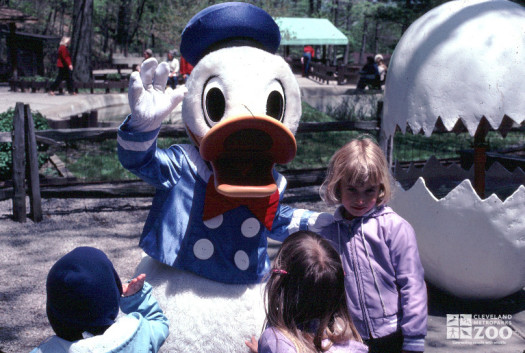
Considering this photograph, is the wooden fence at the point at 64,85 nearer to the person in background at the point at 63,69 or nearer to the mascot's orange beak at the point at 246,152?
the person in background at the point at 63,69

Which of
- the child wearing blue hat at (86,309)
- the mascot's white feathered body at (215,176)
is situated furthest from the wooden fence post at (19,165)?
the child wearing blue hat at (86,309)

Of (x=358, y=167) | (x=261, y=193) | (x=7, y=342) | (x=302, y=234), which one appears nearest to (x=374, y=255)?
(x=358, y=167)

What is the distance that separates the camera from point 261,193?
221 cm

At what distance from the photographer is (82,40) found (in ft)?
56.6

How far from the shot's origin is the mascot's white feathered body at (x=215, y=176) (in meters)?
2.21

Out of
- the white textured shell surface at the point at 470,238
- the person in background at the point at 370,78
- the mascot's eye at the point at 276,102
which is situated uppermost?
the mascot's eye at the point at 276,102

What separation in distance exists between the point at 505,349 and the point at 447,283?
1.73ft

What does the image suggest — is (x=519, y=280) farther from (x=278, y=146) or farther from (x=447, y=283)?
(x=278, y=146)

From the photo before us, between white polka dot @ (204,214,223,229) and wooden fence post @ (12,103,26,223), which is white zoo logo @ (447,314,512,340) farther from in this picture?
wooden fence post @ (12,103,26,223)

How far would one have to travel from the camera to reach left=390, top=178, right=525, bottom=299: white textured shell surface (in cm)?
354

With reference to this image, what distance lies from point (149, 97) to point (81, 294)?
2.84 ft

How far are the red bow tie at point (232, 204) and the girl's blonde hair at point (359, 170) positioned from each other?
269mm

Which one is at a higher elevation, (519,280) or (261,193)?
(261,193)

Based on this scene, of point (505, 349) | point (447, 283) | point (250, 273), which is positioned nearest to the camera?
point (250, 273)
